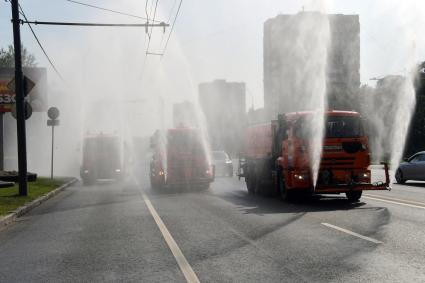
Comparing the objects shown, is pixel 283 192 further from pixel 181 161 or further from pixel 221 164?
pixel 221 164

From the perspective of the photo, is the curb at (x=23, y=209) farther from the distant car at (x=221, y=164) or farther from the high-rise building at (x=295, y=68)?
the high-rise building at (x=295, y=68)

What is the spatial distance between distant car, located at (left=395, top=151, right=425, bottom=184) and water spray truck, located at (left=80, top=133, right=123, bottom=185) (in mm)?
13806

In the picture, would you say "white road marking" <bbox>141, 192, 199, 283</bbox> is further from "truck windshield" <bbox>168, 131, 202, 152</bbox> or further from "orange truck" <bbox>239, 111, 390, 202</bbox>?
"truck windshield" <bbox>168, 131, 202, 152</bbox>

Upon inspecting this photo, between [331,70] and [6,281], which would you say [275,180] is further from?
[331,70]

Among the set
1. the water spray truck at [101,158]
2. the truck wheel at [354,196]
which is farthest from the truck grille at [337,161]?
the water spray truck at [101,158]

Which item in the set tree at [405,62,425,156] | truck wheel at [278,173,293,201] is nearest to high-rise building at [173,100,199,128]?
tree at [405,62,425,156]

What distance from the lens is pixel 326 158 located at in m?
15.2

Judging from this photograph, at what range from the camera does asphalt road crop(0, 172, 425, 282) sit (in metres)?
7.10

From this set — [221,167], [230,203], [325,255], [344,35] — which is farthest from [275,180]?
[344,35]

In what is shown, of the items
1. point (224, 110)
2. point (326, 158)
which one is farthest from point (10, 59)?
point (326, 158)

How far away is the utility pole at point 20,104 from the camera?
1847cm

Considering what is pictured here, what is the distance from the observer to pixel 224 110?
3531 inches

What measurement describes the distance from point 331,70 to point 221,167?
15407 mm

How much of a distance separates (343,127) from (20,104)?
10.1 meters
